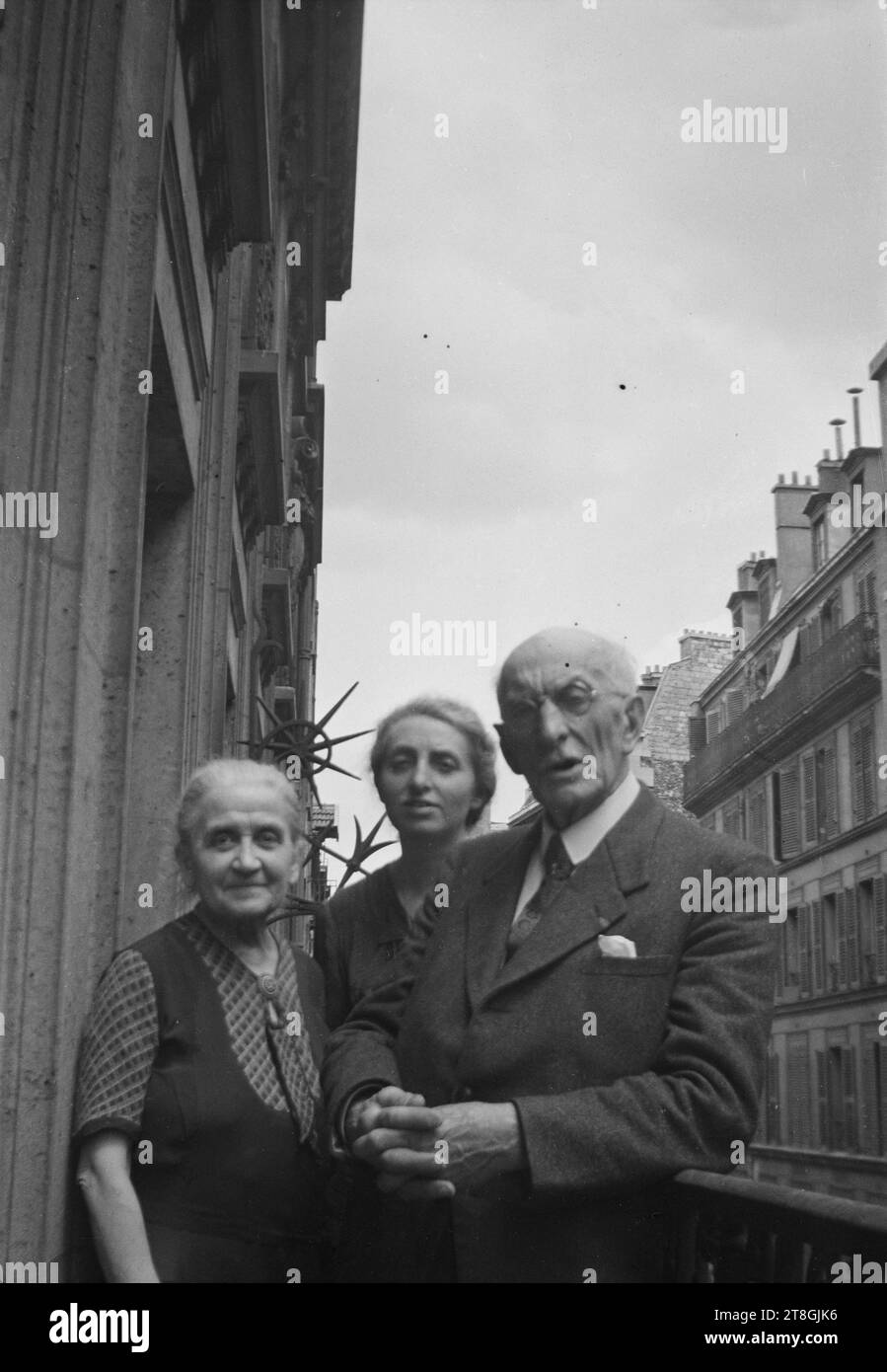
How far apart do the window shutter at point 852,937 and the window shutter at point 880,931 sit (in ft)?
1.10

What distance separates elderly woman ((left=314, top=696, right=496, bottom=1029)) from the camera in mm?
2699

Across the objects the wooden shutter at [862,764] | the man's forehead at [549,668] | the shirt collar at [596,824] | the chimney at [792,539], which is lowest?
the shirt collar at [596,824]

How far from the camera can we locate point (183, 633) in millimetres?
4902

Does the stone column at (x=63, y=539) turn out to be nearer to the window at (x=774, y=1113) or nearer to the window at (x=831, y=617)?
the window at (x=831, y=617)

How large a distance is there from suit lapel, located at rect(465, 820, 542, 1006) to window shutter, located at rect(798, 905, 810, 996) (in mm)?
25077

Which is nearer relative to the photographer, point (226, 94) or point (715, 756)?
point (226, 94)

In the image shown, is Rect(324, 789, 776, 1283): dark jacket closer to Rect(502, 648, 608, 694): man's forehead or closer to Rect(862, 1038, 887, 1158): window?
Rect(502, 648, 608, 694): man's forehead

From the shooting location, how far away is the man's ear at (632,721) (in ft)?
7.52

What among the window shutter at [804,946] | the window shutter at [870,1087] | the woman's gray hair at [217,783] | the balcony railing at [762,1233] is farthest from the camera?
the window shutter at [804,946]

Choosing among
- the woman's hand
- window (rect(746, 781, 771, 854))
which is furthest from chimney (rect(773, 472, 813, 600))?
the woman's hand

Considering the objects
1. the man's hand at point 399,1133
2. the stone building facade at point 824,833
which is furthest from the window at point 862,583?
the man's hand at point 399,1133

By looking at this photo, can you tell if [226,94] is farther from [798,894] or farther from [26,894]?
[798,894]
